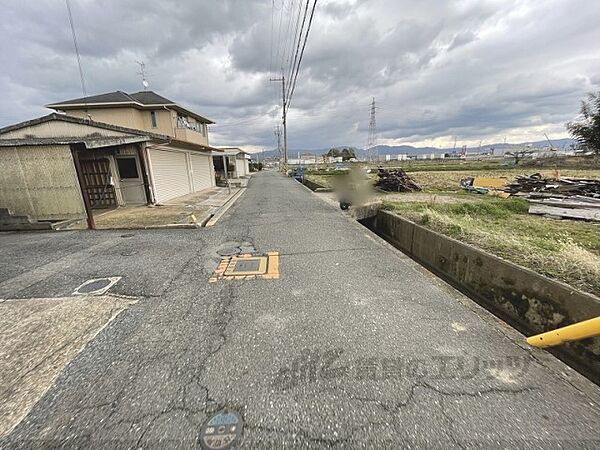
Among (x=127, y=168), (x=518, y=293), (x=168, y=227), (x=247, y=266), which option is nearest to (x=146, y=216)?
(x=168, y=227)

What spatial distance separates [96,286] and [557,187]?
16.4m

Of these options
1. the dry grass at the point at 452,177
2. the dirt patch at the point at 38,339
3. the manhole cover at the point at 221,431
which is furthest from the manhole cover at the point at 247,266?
the dry grass at the point at 452,177

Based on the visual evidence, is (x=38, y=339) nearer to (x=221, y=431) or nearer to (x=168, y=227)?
(x=221, y=431)

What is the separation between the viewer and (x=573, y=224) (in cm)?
690

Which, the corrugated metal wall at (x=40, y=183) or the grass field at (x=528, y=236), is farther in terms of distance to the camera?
the corrugated metal wall at (x=40, y=183)

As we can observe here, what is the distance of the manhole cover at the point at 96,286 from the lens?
369 cm

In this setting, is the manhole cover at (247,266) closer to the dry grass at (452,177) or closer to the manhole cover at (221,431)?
the manhole cover at (221,431)

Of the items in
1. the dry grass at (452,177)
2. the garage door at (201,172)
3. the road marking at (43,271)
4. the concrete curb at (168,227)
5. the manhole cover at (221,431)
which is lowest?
the dry grass at (452,177)

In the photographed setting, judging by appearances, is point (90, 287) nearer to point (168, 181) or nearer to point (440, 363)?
point (440, 363)

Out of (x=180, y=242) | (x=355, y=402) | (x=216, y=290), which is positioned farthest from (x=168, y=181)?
(x=355, y=402)

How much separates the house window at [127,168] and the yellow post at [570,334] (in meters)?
12.6

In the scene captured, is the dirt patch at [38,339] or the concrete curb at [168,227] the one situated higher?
the concrete curb at [168,227]

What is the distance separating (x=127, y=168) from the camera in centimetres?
1066

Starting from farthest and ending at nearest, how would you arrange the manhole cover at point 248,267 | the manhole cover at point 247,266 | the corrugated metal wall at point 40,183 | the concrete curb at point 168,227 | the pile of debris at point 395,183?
1. the pile of debris at point 395,183
2. the corrugated metal wall at point 40,183
3. the concrete curb at point 168,227
4. the manhole cover at point 247,266
5. the manhole cover at point 248,267
